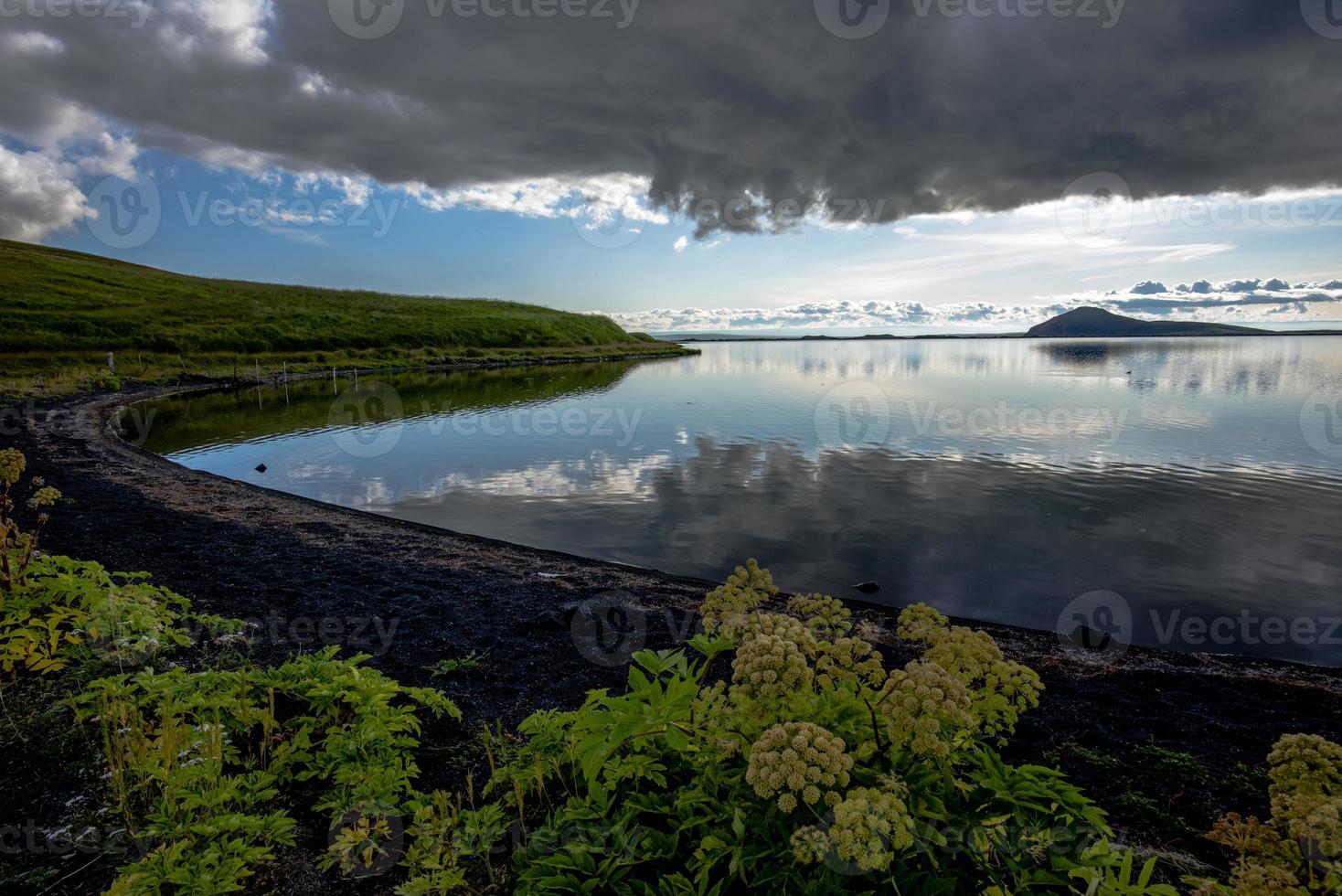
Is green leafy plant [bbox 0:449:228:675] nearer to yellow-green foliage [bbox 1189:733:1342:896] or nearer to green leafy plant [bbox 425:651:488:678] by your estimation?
green leafy plant [bbox 425:651:488:678]

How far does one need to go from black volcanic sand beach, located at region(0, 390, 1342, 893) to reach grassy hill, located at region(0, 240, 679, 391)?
157ft

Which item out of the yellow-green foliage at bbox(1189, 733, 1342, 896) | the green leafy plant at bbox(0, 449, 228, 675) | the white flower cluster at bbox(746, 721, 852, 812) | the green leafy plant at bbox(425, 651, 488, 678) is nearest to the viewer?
the yellow-green foliage at bbox(1189, 733, 1342, 896)

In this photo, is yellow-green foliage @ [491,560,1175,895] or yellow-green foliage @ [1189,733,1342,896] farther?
yellow-green foliage @ [491,560,1175,895]

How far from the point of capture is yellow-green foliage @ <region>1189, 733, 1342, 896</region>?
85.5 inches

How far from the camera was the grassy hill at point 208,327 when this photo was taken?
2675 inches

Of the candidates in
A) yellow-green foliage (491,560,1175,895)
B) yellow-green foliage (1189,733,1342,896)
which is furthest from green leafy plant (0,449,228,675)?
yellow-green foliage (1189,733,1342,896)

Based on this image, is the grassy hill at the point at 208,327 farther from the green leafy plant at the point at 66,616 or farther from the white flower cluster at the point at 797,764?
the white flower cluster at the point at 797,764

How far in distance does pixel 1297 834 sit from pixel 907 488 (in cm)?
2320

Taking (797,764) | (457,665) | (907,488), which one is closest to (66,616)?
(457,665)

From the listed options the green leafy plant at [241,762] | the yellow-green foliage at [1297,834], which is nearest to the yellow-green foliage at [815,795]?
the yellow-green foliage at [1297,834]

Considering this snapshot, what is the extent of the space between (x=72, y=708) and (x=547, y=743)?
186 inches

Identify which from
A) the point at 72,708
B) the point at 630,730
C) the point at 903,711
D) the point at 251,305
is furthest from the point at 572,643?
the point at 251,305

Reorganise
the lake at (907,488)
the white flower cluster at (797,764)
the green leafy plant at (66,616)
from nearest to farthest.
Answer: the white flower cluster at (797,764)
the green leafy plant at (66,616)
the lake at (907,488)

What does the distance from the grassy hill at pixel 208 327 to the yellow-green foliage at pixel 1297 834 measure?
216ft
